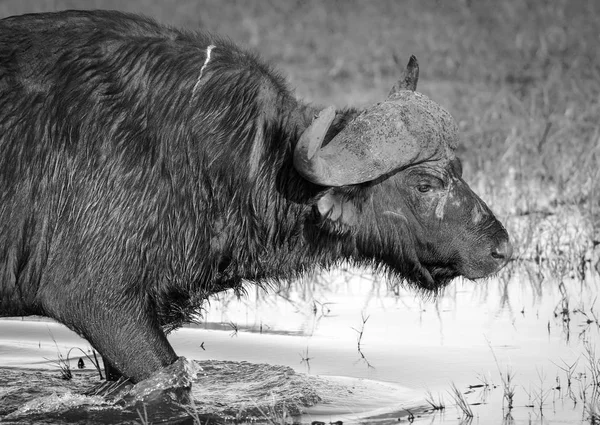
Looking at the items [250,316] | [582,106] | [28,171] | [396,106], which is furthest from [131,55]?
[582,106]

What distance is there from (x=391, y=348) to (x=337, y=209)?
4.47ft

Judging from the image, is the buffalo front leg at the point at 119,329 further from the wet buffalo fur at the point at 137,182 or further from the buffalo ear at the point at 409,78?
the buffalo ear at the point at 409,78

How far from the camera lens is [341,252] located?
253 inches

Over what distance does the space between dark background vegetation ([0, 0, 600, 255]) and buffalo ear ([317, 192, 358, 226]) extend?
341 centimetres

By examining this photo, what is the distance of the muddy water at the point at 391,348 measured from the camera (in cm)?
623

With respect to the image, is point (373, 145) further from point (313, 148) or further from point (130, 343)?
point (130, 343)

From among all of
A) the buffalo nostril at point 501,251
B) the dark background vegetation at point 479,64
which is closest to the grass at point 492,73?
the dark background vegetation at point 479,64

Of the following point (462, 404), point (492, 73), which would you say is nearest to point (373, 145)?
point (462, 404)

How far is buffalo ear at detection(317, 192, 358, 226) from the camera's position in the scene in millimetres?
6168

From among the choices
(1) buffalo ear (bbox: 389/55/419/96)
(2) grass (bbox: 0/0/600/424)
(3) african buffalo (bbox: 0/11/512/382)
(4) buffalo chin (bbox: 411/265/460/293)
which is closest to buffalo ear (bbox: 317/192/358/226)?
(3) african buffalo (bbox: 0/11/512/382)

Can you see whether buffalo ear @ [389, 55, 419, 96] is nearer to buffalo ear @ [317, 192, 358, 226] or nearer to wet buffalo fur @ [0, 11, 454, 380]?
wet buffalo fur @ [0, 11, 454, 380]

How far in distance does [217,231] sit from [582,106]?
7.80 meters

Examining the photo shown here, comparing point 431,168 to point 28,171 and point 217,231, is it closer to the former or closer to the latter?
point 217,231

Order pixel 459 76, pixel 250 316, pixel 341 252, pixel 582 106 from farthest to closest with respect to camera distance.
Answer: pixel 459 76 < pixel 582 106 < pixel 250 316 < pixel 341 252
